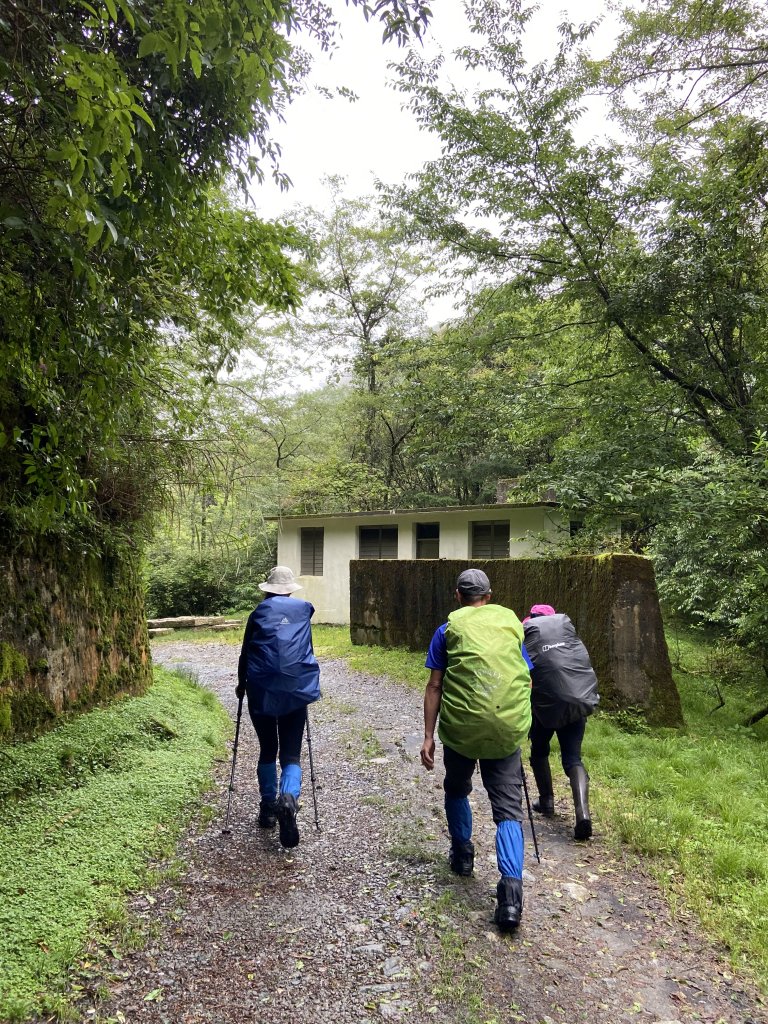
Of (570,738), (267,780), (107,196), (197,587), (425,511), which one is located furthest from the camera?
(197,587)

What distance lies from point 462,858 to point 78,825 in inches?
95.0

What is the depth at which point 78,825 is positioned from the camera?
3.82m

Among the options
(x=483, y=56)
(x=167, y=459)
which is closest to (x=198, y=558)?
(x=167, y=459)

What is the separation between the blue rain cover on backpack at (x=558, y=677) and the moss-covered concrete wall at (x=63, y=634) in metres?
3.89

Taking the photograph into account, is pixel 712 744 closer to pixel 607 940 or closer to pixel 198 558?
pixel 607 940

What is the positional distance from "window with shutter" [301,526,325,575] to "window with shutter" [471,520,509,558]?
5.32 m

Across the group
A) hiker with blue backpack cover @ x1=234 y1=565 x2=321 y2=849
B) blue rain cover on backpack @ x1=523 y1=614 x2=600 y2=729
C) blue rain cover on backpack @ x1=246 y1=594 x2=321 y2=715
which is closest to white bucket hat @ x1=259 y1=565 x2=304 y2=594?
hiker with blue backpack cover @ x1=234 y1=565 x2=321 y2=849

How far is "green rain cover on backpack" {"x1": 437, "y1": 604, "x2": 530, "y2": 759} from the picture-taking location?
330cm

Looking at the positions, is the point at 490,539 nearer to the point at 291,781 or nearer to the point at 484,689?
the point at 291,781

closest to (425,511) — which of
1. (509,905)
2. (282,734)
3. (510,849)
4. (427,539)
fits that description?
(427,539)

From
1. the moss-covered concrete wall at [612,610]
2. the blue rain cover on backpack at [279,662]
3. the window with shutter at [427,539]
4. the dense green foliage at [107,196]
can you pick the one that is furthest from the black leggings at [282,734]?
the window with shutter at [427,539]

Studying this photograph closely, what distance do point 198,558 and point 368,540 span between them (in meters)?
6.53

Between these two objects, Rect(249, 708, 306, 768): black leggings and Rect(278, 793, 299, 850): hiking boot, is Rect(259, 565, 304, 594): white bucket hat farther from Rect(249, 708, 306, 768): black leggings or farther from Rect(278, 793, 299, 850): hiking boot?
Rect(278, 793, 299, 850): hiking boot

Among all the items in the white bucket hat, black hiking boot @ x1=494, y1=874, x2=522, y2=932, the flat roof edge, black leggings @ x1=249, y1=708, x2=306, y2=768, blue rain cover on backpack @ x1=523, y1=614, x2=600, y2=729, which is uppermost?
the flat roof edge
